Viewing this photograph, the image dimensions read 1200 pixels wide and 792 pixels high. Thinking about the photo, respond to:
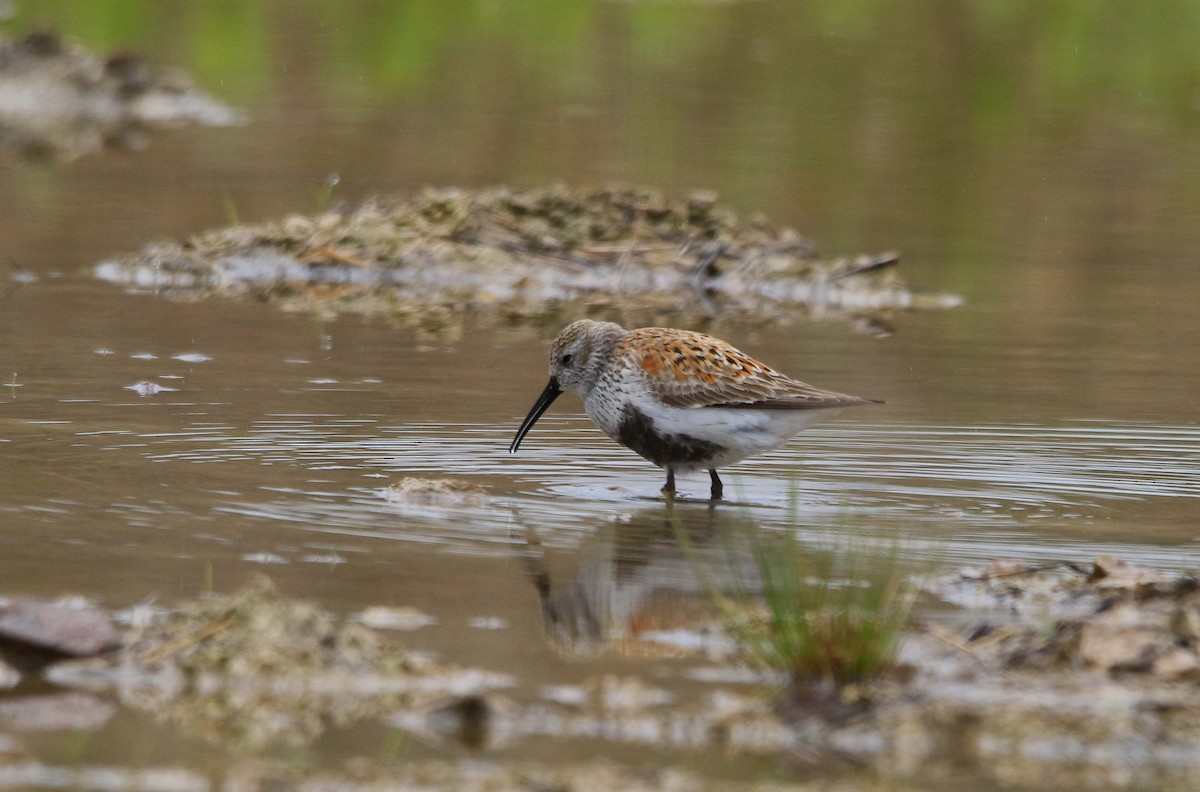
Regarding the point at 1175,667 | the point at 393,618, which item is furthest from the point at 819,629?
the point at 393,618

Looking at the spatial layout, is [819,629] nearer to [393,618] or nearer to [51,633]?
[393,618]

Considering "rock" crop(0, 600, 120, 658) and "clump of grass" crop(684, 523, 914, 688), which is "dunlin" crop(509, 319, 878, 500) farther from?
"rock" crop(0, 600, 120, 658)

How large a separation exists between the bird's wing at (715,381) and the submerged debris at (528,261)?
4413 millimetres

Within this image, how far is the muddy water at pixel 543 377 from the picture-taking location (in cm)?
669

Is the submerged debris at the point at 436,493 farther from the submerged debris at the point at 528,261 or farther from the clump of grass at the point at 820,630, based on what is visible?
the submerged debris at the point at 528,261

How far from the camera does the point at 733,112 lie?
22672 millimetres

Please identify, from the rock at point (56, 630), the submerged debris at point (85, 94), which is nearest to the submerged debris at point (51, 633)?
the rock at point (56, 630)

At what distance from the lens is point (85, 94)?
2233cm

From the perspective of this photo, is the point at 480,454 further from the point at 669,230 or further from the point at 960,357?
the point at 669,230

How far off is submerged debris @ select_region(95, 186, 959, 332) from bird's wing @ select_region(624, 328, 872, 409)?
4.41m

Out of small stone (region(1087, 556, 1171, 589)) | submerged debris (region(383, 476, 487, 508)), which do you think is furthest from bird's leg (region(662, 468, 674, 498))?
small stone (region(1087, 556, 1171, 589))

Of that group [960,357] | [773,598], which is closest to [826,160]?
[960,357]

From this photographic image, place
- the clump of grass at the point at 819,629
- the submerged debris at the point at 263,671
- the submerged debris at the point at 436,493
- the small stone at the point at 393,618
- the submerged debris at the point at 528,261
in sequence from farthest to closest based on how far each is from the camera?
the submerged debris at the point at 528,261 → the submerged debris at the point at 436,493 → the small stone at the point at 393,618 → the clump of grass at the point at 819,629 → the submerged debris at the point at 263,671

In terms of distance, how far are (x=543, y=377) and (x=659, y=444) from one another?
2316mm
